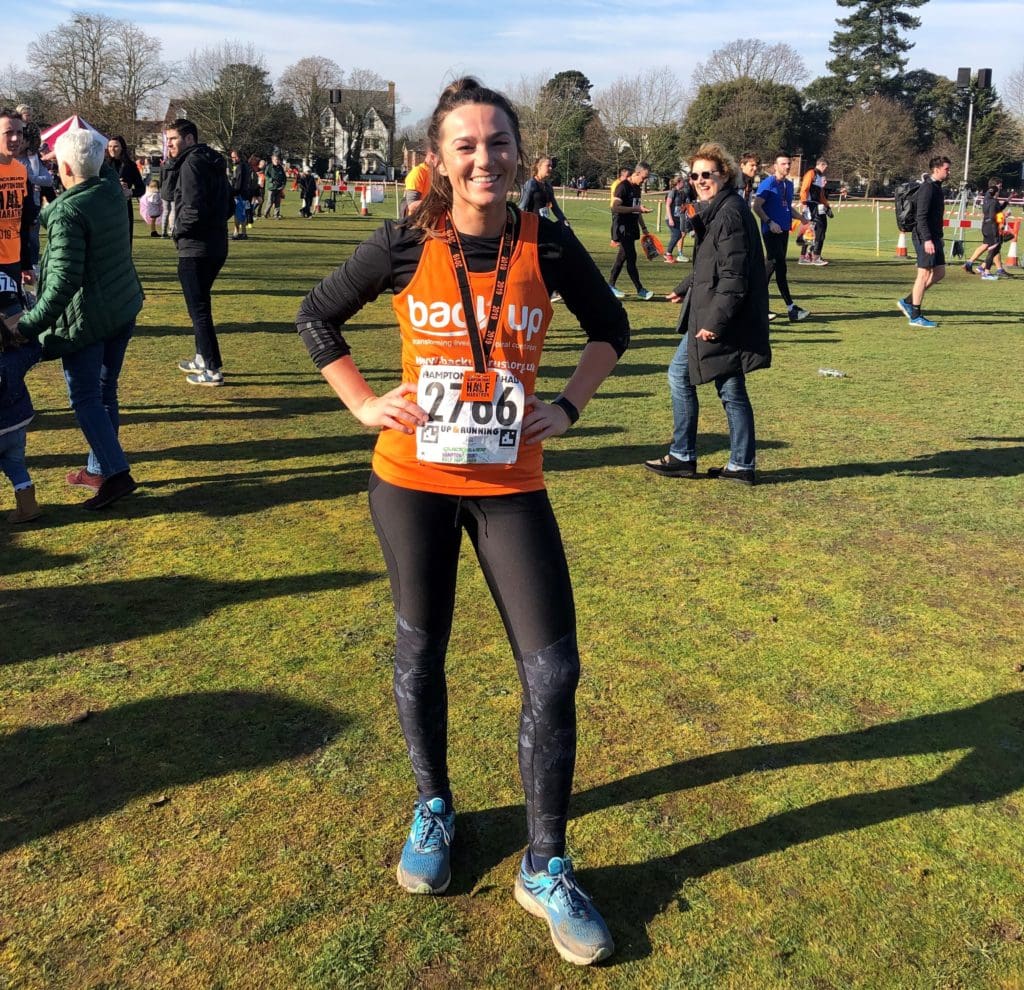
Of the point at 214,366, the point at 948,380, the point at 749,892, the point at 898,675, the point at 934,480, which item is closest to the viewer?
the point at 749,892

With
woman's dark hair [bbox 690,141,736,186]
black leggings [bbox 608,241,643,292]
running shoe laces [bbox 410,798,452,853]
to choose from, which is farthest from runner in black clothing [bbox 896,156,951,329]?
running shoe laces [bbox 410,798,452,853]

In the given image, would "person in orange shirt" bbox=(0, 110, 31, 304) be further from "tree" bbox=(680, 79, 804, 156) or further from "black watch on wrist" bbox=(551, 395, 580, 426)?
"tree" bbox=(680, 79, 804, 156)

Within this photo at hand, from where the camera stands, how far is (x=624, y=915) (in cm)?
274

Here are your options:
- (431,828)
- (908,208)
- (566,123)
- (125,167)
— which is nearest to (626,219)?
(908,208)

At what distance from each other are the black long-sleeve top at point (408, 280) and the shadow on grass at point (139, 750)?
1526 mm

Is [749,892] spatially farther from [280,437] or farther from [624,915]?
[280,437]

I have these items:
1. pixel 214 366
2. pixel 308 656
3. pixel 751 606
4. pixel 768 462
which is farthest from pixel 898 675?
pixel 214 366

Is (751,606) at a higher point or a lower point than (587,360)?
lower

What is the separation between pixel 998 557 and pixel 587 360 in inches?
149

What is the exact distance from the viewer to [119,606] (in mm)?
4641

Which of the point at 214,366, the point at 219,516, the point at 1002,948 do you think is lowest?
the point at 1002,948

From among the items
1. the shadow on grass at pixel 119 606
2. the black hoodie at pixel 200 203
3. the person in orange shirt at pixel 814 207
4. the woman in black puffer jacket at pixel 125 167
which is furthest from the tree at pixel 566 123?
the shadow on grass at pixel 119 606

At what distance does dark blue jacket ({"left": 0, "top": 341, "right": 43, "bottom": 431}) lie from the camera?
539 cm

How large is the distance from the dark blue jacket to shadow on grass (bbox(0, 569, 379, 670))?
3.97 ft
